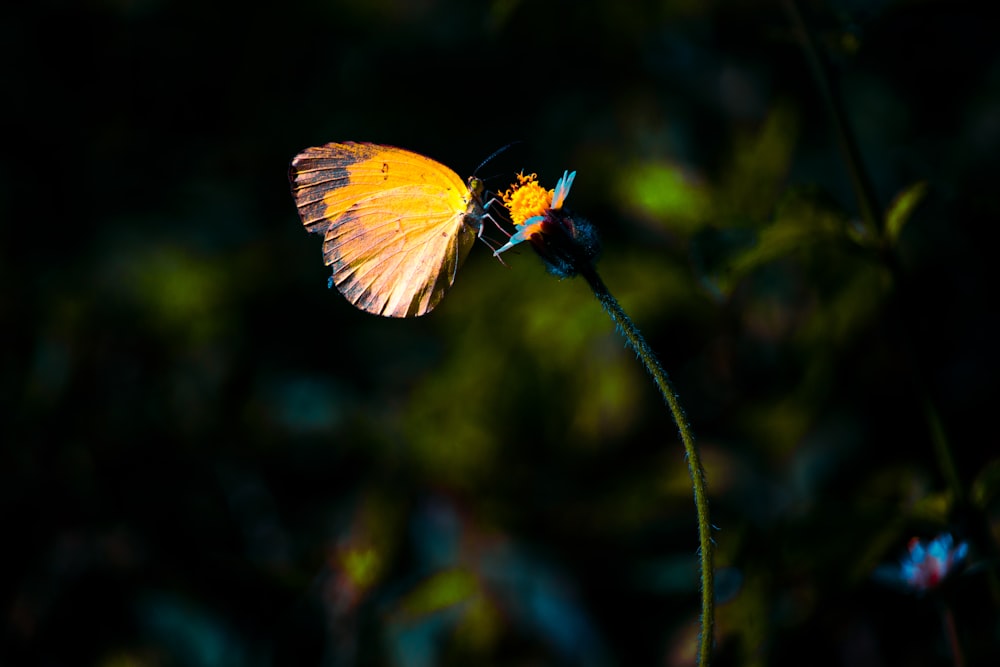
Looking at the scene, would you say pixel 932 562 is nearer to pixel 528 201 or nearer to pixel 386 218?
pixel 528 201

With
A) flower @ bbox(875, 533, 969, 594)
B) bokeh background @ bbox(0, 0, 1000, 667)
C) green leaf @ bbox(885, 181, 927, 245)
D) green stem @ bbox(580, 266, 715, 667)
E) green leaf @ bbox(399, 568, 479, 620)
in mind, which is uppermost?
bokeh background @ bbox(0, 0, 1000, 667)

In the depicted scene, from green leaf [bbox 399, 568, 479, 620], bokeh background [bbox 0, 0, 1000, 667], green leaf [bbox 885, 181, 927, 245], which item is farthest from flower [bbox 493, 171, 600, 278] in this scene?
green leaf [bbox 399, 568, 479, 620]

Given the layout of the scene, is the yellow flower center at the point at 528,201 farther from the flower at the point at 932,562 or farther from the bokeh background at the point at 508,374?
the flower at the point at 932,562

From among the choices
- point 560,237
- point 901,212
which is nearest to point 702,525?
point 560,237

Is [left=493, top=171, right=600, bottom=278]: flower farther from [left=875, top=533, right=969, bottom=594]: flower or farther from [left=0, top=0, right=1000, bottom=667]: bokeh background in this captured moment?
[left=875, top=533, right=969, bottom=594]: flower

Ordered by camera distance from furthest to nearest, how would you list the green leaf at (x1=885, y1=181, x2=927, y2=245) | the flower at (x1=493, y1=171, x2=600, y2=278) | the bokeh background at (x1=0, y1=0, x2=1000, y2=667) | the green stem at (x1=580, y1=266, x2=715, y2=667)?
the bokeh background at (x1=0, y1=0, x2=1000, y2=667), the green leaf at (x1=885, y1=181, x2=927, y2=245), the flower at (x1=493, y1=171, x2=600, y2=278), the green stem at (x1=580, y1=266, x2=715, y2=667)
